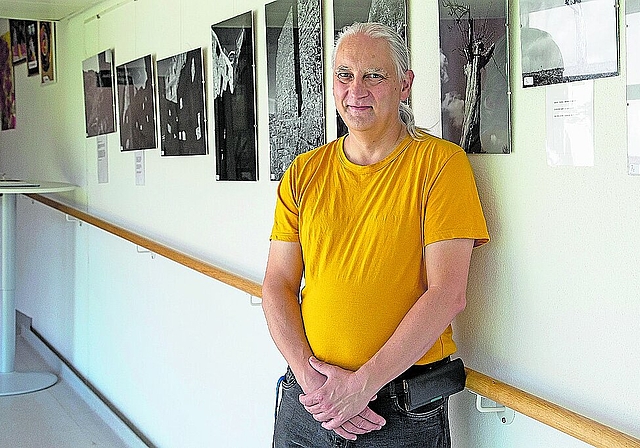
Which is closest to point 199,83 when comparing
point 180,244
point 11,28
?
point 180,244

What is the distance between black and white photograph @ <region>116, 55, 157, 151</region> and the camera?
13.7 ft

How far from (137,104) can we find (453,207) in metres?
2.67

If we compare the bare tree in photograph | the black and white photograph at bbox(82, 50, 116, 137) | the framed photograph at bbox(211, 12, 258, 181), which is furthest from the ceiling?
the bare tree in photograph

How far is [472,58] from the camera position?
6.75 ft

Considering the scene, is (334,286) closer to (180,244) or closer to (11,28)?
(180,244)

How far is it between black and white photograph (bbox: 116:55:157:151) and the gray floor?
1.46m

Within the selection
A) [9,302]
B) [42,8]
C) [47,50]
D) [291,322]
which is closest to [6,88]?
[47,50]

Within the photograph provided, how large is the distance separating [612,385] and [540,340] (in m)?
0.22

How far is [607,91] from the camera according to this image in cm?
171

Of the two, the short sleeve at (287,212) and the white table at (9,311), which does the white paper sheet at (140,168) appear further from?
the short sleeve at (287,212)

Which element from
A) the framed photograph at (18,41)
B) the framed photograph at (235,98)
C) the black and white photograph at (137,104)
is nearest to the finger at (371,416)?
the framed photograph at (235,98)

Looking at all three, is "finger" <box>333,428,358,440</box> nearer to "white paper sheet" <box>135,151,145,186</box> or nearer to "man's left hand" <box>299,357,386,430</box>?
"man's left hand" <box>299,357,386,430</box>

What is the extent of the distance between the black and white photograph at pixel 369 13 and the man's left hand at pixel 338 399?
0.82m

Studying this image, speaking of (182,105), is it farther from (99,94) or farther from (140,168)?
(99,94)
